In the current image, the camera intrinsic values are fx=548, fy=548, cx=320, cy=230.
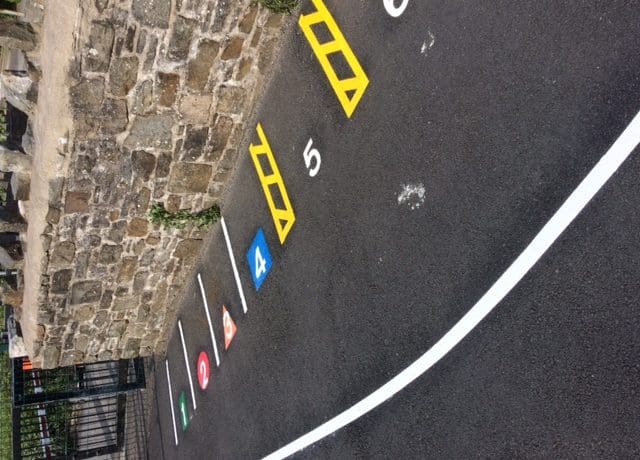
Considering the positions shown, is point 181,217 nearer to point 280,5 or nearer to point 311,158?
point 311,158

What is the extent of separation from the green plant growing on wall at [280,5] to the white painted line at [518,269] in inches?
143

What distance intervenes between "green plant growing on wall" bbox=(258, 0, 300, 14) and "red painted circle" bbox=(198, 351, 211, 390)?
4.61 m

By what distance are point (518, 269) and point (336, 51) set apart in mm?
2761

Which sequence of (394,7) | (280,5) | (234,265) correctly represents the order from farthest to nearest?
(234,265)
(280,5)
(394,7)

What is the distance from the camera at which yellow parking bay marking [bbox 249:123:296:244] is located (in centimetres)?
585

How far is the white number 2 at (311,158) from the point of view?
540 cm

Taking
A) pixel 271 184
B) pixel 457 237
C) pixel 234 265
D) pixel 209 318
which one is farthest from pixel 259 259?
pixel 457 237

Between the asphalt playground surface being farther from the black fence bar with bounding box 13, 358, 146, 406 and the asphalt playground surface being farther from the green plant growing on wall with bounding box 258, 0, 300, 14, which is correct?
the black fence bar with bounding box 13, 358, 146, 406

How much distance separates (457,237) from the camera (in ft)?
12.9

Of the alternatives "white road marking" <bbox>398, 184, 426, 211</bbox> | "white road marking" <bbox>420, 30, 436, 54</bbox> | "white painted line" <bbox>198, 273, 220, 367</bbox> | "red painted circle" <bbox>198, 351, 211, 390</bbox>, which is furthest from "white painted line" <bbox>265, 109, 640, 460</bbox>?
"red painted circle" <bbox>198, 351, 211, 390</bbox>

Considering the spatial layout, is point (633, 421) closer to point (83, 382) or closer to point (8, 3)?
point (8, 3)

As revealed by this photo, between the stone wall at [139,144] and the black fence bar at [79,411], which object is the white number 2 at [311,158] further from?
the black fence bar at [79,411]

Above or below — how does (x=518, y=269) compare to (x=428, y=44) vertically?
below

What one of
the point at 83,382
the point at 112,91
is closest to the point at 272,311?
the point at 112,91
